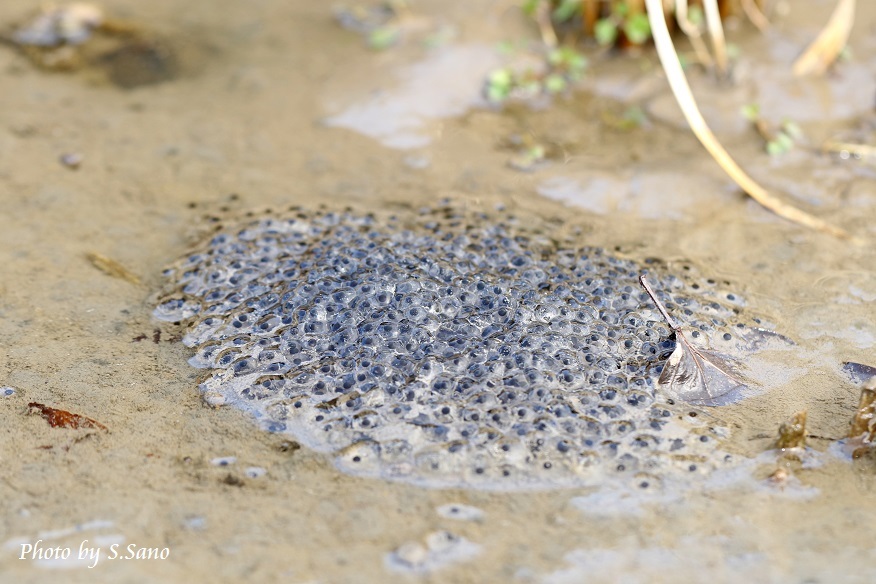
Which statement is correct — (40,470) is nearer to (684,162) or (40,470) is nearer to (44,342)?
(44,342)

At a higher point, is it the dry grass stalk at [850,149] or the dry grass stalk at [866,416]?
the dry grass stalk at [850,149]

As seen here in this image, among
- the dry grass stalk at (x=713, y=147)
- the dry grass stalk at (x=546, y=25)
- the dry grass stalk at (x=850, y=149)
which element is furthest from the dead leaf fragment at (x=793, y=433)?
the dry grass stalk at (x=546, y=25)

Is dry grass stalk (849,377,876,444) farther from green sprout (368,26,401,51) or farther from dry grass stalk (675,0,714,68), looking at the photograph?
green sprout (368,26,401,51)

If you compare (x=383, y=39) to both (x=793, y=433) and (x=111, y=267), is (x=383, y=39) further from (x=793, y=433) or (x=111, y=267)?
(x=793, y=433)

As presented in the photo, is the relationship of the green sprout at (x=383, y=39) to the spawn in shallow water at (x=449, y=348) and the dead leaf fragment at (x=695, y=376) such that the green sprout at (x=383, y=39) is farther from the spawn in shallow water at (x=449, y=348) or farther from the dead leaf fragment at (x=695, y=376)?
the dead leaf fragment at (x=695, y=376)

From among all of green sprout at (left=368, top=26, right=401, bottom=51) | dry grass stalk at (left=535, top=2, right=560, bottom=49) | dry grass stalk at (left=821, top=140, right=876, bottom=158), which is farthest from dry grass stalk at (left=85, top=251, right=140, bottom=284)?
dry grass stalk at (left=821, top=140, right=876, bottom=158)
